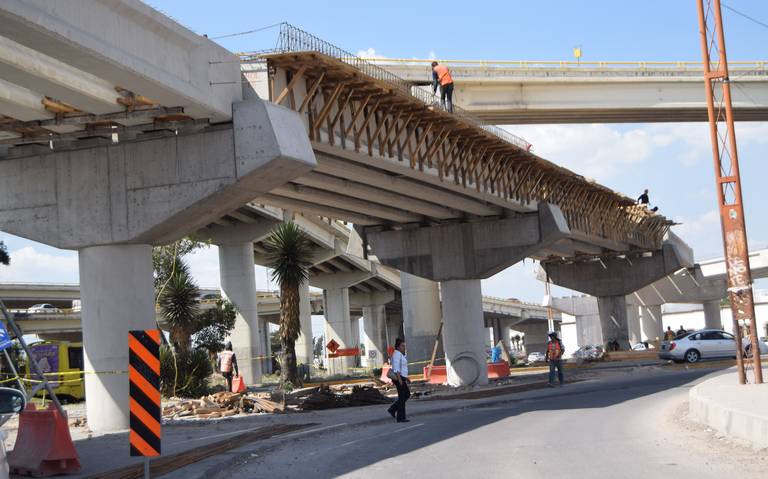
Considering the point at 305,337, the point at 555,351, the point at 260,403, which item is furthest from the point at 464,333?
the point at 305,337

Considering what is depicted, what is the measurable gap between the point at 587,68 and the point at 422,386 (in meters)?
25.5

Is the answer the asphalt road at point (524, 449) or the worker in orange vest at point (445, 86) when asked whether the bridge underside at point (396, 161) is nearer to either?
the worker in orange vest at point (445, 86)

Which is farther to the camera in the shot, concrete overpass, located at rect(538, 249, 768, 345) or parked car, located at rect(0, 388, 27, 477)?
concrete overpass, located at rect(538, 249, 768, 345)

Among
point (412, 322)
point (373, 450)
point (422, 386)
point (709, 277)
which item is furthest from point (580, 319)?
point (373, 450)

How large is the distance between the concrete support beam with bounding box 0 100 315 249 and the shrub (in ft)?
35.4

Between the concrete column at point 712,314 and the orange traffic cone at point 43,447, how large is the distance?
84672mm

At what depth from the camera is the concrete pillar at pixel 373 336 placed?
3600 inches

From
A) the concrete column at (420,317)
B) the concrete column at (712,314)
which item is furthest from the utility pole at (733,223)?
the concrete column at (712,314)

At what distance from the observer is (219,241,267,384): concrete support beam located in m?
51.7

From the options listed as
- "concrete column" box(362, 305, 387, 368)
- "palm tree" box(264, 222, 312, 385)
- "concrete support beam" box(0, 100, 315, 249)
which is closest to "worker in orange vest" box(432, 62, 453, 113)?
"palm tree" box(264, 222, 312, 385)

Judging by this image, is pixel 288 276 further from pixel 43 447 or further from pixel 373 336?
pixel 373 336

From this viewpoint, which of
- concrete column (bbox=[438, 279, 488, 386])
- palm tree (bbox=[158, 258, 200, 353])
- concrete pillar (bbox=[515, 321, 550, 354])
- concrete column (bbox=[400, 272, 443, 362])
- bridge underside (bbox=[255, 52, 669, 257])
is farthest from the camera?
concrete pillar (bbox=[515, 321, 550, 354])

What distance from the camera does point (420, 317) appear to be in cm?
5741

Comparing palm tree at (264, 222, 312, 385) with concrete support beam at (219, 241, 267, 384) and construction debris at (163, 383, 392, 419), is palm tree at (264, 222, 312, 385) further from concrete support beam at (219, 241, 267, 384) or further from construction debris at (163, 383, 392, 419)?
concrete support beam at (219, 241, 267, 384)
